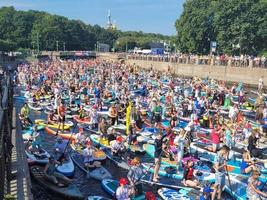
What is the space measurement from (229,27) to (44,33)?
272ft

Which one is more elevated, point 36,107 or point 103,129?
point 103,129

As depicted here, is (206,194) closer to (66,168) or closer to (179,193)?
(179,193)

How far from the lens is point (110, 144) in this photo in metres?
21.1

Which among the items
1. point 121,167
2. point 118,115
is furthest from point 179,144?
point 118,115

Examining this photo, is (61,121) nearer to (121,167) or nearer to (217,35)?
(121,167)

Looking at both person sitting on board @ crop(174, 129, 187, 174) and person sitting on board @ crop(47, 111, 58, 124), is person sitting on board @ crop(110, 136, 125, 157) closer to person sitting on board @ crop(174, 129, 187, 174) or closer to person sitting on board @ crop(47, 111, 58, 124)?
person sitting on board @ crop(174, 129, 187, 174)

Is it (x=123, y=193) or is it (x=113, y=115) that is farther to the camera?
(x=113, y=115)

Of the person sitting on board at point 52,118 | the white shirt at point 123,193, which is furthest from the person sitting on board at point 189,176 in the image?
the person sitting on board at point 52,118

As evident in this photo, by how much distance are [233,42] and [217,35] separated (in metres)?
5.30

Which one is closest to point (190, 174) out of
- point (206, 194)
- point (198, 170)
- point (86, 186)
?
point (198, 170)

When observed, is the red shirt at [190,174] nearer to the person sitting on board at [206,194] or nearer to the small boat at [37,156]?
the person sitting on board at [206,194]

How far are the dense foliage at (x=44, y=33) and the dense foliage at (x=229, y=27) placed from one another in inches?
2494

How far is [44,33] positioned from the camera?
13425 centimetres

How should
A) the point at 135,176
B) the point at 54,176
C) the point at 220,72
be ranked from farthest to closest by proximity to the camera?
1. the point at 220,72
2. the point at 54,176
3. the point at 135,176
